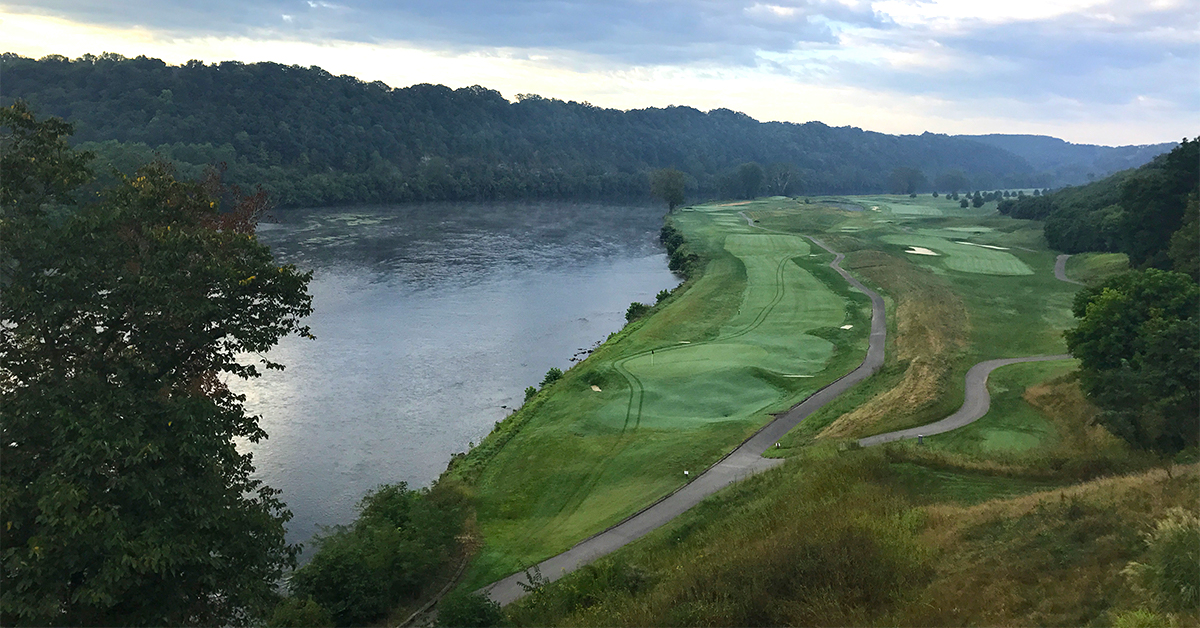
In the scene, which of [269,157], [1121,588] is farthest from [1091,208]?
[269,157]

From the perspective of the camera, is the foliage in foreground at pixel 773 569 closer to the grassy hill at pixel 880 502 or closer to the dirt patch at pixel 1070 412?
the grassy hill at pixel 880 502

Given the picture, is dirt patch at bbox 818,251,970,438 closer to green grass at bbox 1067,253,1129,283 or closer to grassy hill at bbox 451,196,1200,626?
grassy hill at bbox 451,196,1200,626

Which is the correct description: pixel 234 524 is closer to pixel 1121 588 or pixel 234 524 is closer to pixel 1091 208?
pixel 1121 588

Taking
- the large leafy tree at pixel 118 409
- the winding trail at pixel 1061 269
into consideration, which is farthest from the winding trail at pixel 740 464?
the winding trail at pixel 1061 269

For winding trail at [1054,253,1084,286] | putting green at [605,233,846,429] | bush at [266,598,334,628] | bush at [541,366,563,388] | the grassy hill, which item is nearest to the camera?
the grassy hill

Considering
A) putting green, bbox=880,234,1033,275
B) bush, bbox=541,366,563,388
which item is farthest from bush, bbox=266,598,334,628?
putting green, bbox=880,234,1033,275

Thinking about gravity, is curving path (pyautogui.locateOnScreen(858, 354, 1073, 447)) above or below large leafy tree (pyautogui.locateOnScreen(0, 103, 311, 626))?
below

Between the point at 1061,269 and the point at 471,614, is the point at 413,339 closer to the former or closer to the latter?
the point at 471,614
